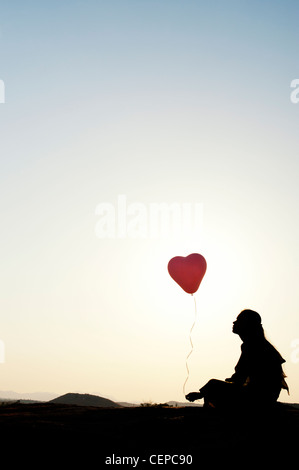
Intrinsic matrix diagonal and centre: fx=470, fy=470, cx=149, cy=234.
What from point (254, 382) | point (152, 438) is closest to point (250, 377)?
point (254, 382)

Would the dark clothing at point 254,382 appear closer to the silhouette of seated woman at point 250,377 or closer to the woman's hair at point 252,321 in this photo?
the silhouette of seated woman at point 250,377

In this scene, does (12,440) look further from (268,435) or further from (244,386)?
(244,386)

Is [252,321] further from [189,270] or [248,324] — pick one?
[189,270]

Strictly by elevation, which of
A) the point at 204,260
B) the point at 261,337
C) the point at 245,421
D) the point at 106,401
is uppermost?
the point at 204,260

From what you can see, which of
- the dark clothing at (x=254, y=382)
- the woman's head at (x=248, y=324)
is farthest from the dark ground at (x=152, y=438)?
the woman's head at (x=248, y=324)

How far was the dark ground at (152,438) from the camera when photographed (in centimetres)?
511

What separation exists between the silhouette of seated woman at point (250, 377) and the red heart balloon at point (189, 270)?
6.26 m

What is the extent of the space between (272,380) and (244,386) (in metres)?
0.46

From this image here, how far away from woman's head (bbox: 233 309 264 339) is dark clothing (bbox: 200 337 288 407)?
139 mm

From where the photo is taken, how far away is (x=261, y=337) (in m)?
8.09

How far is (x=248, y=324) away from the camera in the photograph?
8258 mm

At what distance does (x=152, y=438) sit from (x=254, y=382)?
2437 mm
